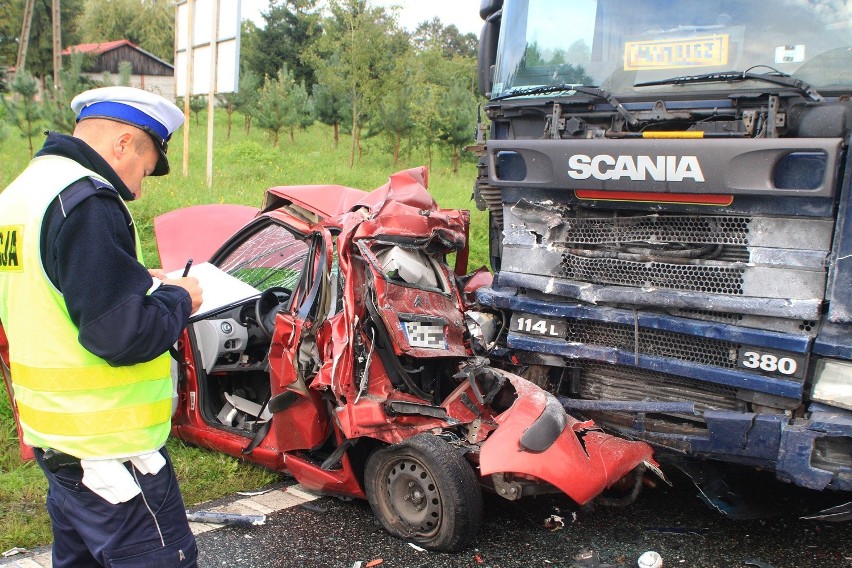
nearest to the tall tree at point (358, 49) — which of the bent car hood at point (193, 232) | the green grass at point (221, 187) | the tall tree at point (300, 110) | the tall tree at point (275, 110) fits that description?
the green grass at point (221, 187)

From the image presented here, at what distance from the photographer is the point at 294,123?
2044 centimetres

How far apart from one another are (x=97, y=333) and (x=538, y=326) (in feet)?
7.62

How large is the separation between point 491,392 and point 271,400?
1108mm

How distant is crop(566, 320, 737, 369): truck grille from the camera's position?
3.40 metres

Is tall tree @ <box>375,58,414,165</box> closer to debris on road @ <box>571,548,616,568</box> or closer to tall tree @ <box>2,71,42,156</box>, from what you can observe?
tall tree @ <box>2,71,42,156</box>

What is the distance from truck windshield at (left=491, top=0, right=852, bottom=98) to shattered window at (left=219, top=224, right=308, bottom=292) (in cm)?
151

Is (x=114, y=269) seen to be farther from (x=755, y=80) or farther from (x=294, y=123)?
(x=294, y=123)

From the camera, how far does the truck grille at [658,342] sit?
3402 millimetres

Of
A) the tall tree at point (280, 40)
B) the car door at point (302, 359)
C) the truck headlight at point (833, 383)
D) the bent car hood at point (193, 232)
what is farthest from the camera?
the tall tree at point (280, 40)

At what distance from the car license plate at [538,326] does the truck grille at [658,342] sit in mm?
45

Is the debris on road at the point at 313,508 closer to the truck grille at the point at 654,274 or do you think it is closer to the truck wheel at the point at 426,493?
the truck wheel at the point at 426,493

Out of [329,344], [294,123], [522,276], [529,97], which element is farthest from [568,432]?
[294,123]

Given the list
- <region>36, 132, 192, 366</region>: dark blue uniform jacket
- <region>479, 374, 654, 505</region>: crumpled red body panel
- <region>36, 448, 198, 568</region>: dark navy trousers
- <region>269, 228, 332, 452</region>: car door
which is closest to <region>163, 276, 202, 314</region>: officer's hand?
<region>36, 132, 192, 366</region>: dark blue uniform jacket

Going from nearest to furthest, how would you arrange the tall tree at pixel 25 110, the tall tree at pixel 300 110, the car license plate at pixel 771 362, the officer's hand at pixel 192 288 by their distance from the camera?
the officer's hand at pixel 192 288 → the car license plate at pixel 771 362 → the tall tree at pixel 25 110 → the tall tree at pixel 300 110
